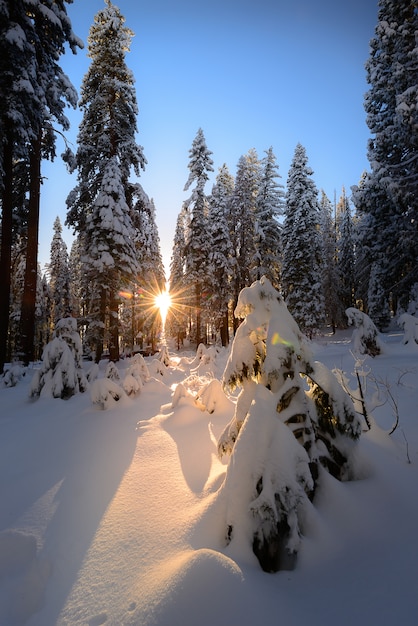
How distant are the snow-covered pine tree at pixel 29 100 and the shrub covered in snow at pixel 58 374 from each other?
9.70 feet

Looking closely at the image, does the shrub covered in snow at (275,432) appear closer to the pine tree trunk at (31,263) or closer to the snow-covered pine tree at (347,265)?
the pine tree trunk at (31,263)

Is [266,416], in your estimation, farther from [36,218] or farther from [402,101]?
[402,101]

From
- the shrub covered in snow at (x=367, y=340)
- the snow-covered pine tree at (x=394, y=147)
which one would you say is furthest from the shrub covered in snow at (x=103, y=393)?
the snow-covered pine tree at (x=394, y=147)

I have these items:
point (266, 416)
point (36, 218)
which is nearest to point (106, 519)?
point (266, 416)

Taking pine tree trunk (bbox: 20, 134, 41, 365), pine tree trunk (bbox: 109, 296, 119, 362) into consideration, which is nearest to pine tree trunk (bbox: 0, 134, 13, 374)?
pine tree trunk (bbox: 20, 134, 41, 365)

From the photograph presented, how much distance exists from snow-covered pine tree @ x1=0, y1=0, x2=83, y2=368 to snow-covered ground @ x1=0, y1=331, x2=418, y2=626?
23.9 feet

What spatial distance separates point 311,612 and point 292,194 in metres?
26.9

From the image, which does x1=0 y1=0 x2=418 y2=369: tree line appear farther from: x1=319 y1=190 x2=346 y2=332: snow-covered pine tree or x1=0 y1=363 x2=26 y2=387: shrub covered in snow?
x1=319 y1=190 x2=346 y2=332: snow-covered pine tree

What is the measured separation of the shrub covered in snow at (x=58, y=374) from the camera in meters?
7.42

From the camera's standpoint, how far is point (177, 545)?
2.41m

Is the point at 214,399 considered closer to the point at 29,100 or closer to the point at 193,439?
the point at 193,439

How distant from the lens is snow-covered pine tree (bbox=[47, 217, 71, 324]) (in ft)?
110

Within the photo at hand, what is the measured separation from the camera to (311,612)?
1756 millimetres

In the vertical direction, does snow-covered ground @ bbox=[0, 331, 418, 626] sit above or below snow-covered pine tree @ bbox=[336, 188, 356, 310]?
below
